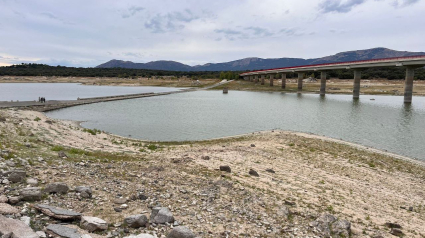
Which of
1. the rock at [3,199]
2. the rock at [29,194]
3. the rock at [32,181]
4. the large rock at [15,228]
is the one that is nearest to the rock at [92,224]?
the large rock at [15,228]

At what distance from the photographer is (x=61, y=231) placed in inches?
254

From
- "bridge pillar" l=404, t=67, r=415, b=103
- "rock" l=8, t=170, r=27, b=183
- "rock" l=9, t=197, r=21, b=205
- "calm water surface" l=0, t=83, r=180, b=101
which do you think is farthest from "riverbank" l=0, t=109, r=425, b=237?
"calm water surface" l=0, t=83, r=180, b=101

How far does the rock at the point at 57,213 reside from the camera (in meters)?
7.15

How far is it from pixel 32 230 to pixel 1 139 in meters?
11.4

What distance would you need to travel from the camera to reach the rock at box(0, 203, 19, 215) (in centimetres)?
684

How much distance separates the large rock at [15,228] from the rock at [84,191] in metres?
2.36

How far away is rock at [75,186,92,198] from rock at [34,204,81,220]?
1248 millimetres

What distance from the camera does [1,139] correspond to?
1473 cm

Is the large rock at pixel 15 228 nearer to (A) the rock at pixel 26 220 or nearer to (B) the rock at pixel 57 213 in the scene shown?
(A) the rock at pixel 26 220

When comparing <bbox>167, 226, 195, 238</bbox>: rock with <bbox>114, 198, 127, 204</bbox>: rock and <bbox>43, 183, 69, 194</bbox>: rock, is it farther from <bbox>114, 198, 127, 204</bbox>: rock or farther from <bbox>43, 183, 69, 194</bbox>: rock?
<bbox>43, 183, 69, 194</bbox>: rock

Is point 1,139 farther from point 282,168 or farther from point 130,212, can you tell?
point 282,168

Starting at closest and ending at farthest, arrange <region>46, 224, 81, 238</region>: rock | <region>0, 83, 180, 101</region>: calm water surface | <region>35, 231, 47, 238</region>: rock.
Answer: <region>35, 231, 47, 238</region>: rock, <region>46, 224, 81, 238</region>: rock, <region>0, 83, 180, 101</region>: calm water surface

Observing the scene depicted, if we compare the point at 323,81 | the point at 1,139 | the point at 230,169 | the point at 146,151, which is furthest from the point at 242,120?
the point at 323,81

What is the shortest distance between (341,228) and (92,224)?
7757 millimetres
